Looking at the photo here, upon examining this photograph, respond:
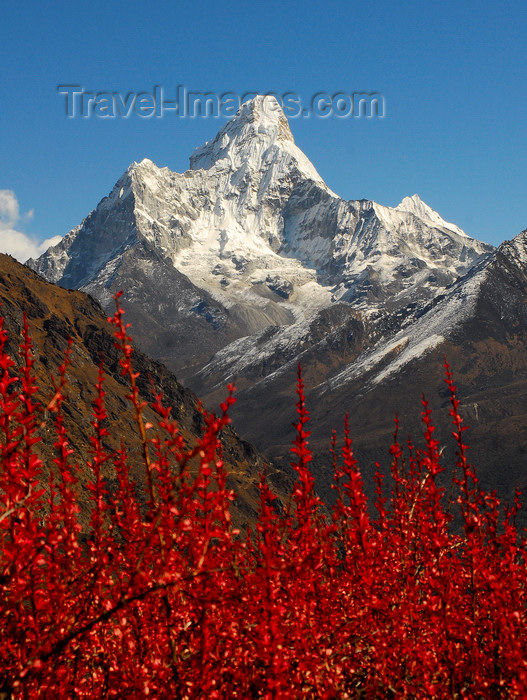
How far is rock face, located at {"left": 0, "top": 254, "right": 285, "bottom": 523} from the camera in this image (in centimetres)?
8550

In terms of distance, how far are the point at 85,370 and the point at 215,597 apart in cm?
10195

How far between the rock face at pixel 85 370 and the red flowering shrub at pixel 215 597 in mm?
62635

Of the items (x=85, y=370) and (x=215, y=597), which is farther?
(x=85, y=370)

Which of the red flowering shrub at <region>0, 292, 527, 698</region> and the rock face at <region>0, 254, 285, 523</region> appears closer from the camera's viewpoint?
the red flowering shrub at <region>0, 292, 527, 698</region>

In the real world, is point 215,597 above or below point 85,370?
below

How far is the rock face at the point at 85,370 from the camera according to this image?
281ft

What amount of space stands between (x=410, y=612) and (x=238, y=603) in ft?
6.70

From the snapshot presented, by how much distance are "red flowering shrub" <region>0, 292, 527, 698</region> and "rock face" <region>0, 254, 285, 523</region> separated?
6264cm

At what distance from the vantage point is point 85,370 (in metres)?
104

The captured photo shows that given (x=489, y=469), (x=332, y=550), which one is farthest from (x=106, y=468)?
(x=489, y=469)

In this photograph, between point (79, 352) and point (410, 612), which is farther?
point (79, 352)

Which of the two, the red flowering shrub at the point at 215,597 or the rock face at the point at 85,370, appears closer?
the red flowering shrub at the point at 215,597

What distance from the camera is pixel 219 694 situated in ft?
18.9

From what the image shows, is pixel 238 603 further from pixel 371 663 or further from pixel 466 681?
pixel 466 681
